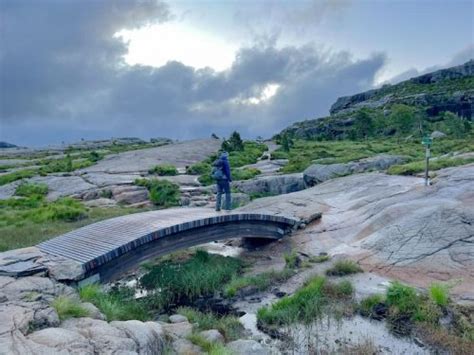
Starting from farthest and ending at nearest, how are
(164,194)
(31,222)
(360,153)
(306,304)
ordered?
(360,153) < (164,194) < (31,222) < (306,304)

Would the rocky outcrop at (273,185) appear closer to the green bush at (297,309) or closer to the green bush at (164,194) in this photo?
the green bush at (164,194)

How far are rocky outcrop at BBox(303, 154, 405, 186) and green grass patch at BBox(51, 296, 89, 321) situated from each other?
27230mm

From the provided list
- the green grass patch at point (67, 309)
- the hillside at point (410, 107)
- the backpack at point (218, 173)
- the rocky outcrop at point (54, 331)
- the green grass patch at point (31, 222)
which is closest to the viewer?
the rocky outcrop at point (54, 331)

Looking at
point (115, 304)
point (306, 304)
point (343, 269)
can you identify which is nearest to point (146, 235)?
point (115, 304)

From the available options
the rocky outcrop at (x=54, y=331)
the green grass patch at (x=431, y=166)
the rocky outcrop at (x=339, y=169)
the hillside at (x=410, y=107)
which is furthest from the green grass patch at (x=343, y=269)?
the hillside at (x=410, y=107)

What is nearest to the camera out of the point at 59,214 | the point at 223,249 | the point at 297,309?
the point at 297,309

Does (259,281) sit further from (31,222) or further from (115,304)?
(31,222)

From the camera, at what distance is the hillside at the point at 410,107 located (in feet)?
262

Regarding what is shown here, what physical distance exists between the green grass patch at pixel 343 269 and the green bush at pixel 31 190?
29573mm

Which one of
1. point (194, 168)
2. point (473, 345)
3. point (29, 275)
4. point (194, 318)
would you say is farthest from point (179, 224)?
point (194, 168)

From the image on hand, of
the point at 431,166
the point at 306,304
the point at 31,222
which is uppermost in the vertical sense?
the point at 431,166

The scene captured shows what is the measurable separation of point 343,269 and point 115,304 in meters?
7.72

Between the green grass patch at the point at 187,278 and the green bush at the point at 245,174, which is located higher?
the green bush at the point at 245,174

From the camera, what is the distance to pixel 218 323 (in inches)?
485
